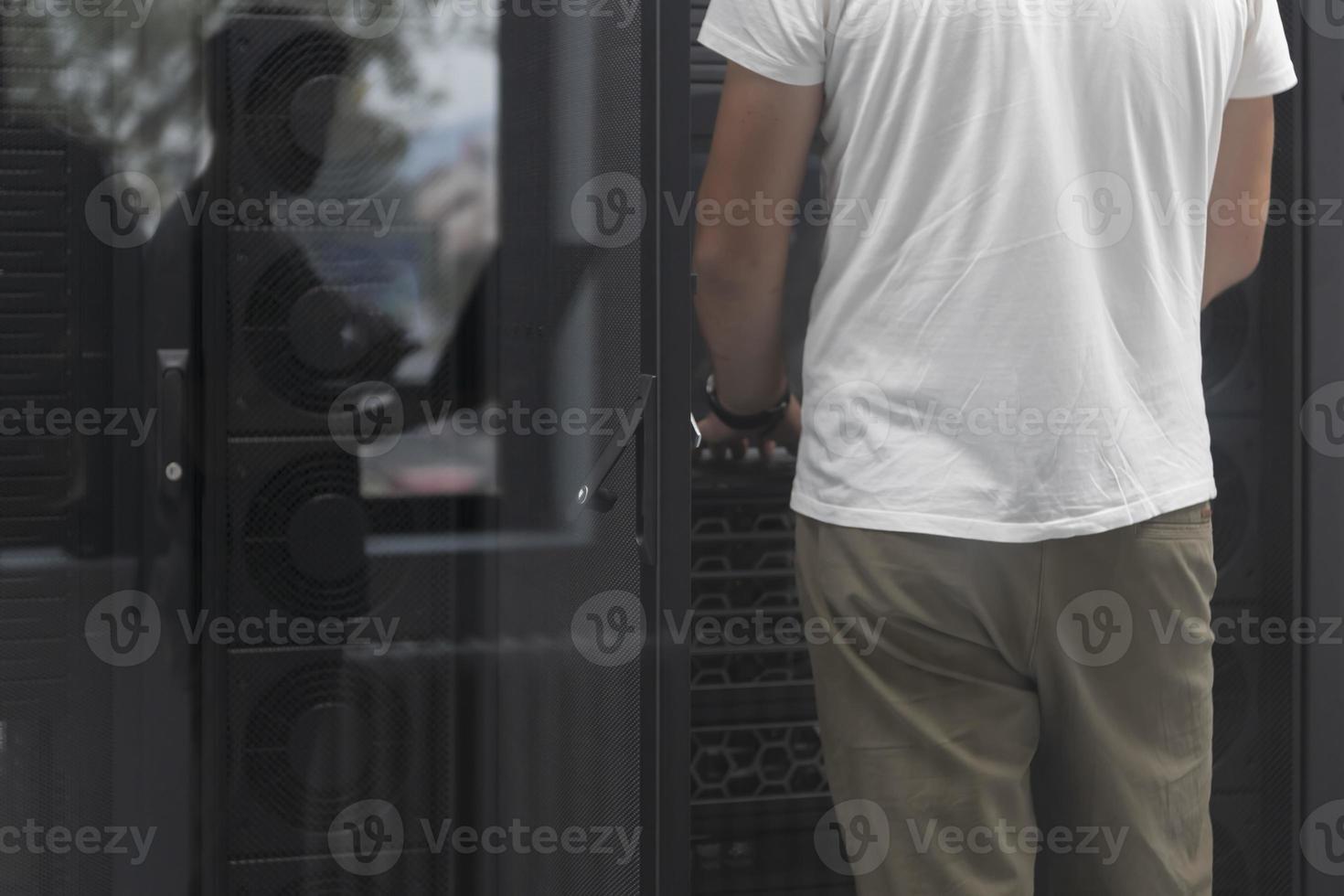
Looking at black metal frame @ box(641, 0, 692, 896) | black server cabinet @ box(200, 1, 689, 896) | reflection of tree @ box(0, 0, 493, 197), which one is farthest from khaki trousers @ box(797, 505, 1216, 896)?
reflection of tree @ box(0, 0, 493, 197)

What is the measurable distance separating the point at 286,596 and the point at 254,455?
0.19 metres

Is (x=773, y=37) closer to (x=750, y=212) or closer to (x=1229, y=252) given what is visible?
(x=750, y=212)

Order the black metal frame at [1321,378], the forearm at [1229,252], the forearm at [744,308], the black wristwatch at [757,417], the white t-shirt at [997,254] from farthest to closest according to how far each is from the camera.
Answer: the black metal frame at [1321,378] → the forearm at [1229,252] → the black wristwatch at [757,417] → the forearm at [744,308] → the white t-shirt at [997,254]

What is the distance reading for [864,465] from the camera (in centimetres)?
131

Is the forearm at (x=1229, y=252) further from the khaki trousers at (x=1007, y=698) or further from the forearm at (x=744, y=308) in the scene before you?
the forearm at (x=744, y=308)

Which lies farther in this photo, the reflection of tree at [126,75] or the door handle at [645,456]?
the reflection of tree at [126,75]

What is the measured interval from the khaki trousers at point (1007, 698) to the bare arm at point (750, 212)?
0.74ft

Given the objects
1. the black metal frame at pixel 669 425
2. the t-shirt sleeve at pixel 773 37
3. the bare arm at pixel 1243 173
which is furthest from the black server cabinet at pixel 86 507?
the bare arm at pixel 1243 173

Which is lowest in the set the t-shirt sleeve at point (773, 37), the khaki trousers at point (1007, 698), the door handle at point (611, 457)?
the khaki trousers at point (1007, 698)

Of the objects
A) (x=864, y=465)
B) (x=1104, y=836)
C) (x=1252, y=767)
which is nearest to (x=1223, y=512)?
(x=1252, y=767)

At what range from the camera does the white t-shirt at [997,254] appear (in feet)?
4.23

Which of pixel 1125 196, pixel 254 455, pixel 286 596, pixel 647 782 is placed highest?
pixel 1125 196

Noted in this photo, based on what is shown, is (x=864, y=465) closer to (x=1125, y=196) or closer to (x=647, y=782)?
(x=1125, y=196)

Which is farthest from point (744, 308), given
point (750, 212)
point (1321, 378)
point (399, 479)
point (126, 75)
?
point (1321, 378)
